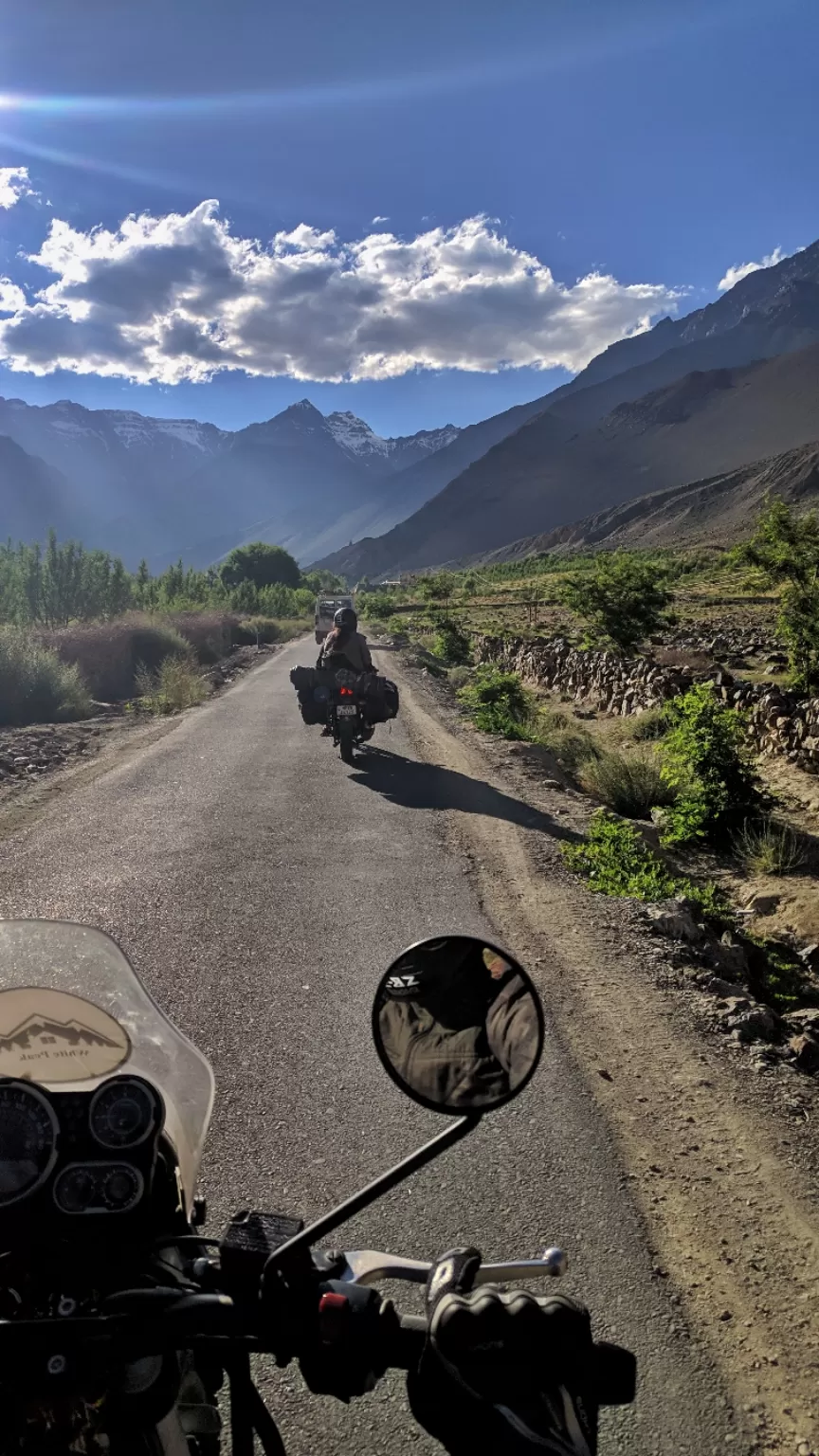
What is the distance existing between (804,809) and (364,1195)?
10322 millimetres

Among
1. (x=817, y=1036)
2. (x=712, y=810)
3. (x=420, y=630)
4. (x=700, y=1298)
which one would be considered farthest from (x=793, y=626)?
(x=420, y=630)

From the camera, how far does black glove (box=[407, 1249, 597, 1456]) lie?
1.05 meters

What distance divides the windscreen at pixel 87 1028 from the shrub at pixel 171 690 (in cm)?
1503

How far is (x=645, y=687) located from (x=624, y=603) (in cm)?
648

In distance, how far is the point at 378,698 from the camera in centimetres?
1067

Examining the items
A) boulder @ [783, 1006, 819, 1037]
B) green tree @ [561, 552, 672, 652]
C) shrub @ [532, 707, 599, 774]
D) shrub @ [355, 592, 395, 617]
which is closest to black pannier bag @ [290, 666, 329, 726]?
shrub @ [532, 707, 599, 774]

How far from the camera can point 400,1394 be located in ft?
7.66

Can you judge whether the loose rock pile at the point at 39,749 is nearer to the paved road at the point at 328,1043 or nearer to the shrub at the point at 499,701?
the paved road at the point at 328,1043

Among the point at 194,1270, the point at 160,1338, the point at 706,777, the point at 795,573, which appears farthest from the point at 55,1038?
the point at 795,573

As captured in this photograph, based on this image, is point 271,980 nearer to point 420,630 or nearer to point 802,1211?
point 802,1211

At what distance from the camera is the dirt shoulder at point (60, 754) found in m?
8.97

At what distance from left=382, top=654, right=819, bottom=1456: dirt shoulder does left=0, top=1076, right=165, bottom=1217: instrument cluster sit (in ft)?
5.73

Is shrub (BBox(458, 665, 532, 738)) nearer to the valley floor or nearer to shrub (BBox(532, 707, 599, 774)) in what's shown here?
shrub (BBox(532, 707, 599, 774))

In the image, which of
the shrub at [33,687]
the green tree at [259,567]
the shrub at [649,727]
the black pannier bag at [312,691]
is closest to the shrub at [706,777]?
the black pannier bag at [312,691]
